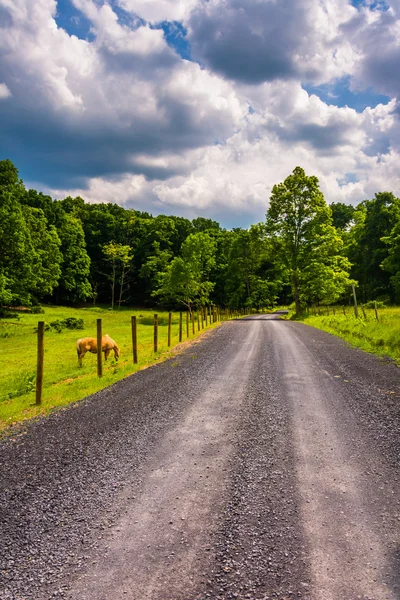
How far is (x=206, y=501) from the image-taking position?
372 centimetres

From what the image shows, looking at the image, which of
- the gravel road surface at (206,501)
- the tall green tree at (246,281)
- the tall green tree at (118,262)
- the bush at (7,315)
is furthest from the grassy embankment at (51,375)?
the tall green tree at (246,281)

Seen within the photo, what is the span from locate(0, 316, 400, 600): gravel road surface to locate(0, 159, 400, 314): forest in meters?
27.7

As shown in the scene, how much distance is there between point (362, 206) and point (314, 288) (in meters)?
53.7

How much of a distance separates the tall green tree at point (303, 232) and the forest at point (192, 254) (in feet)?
0.39

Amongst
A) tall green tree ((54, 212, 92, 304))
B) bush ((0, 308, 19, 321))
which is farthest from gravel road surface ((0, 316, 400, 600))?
tall green tree ((54, 212, 92, 304))

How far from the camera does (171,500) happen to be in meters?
3.76

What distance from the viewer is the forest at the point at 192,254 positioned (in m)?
38.6

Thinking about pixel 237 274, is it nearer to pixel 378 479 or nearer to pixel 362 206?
pixel 362 206

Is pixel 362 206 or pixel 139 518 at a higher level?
pixel 362 206

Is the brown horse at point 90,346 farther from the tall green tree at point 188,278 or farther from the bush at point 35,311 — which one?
the bush at point 35,311

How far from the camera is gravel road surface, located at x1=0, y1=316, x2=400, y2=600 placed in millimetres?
2683

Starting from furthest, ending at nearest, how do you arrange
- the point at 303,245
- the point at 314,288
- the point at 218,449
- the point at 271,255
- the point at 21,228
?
1. the point at 271,255
2. the point at 303,245
3. the point at 314,288
4. the point at 21,228
5. the point at 218,449

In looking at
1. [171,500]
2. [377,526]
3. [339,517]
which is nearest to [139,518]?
[171,500]

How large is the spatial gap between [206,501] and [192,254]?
4386 cm
